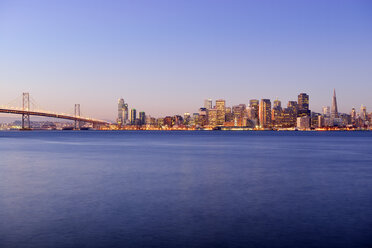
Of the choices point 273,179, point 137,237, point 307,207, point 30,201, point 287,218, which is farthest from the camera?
point 273,179

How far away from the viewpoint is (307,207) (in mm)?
13078

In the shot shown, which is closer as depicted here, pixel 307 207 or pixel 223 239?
pixel 223 239

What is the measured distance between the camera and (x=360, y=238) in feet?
30.9

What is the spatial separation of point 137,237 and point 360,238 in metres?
5.87

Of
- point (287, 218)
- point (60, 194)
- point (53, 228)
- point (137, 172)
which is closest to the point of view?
point (53, 228)

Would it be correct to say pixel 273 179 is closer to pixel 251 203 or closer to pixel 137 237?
pixel 251 203

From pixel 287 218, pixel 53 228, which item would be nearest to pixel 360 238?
pixel 287 218

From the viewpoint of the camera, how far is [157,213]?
1213 cm

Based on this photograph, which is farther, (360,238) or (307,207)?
(307,207)

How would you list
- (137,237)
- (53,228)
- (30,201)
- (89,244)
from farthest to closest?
1. (30,201)
2. (53,228)
3. (137,237)
4. (89,244)

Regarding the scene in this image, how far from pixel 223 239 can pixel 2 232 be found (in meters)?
6.11

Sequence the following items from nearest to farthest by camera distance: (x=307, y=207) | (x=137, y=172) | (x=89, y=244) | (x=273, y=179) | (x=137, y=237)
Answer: (x=89, y=244), (x=137, y=237), (x=307, y=207), (x=273, y=179), (x=137, y=172)

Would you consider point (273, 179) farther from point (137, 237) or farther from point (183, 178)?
point (137, 237)

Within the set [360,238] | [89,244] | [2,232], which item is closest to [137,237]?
[89,244]
